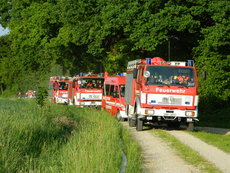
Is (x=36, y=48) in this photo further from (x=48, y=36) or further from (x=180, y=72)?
(x=180, y=72)

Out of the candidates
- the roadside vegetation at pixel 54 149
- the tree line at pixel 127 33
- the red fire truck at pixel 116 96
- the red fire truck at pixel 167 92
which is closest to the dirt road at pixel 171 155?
the roadside vegetation at pixel 54 149

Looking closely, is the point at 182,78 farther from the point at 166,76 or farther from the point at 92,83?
the point at 92,83

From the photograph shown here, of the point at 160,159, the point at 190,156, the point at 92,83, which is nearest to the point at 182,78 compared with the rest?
the point at 190,156

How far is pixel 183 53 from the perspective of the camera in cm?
3541

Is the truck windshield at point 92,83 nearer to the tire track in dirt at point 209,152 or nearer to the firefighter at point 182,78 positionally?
the firefighter at point 182,78

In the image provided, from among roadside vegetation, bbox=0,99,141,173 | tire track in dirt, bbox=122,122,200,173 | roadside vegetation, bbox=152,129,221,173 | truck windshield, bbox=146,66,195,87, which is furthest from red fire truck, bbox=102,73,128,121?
roadside vegetation, bbox=152,129,221,173

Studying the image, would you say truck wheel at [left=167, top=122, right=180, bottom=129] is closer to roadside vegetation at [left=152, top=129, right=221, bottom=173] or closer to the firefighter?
the firefighter

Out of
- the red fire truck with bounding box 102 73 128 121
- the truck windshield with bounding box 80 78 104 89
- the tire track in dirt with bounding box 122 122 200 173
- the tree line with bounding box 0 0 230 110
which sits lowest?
the tire track in dirt with bounding box 122 122 200 173

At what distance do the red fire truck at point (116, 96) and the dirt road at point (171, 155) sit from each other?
24.1 ft

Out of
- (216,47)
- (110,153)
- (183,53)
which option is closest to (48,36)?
(183,53)

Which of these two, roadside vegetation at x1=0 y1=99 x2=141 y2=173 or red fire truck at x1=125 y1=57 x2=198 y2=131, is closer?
roadside vegetation at x1=0 y1=99 x2=141 y2=173

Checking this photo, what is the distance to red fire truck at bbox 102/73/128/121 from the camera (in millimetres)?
25516

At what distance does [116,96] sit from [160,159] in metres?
14.0

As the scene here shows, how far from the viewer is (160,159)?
1254 centimetres
